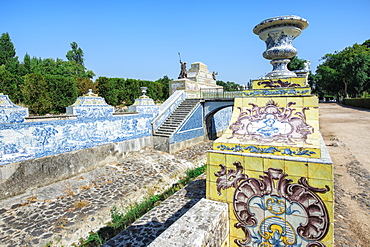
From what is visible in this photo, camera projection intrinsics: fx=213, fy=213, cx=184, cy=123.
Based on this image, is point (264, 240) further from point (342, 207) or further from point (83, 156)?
point (83, 156)

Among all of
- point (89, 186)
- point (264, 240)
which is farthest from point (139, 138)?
point (264, 240)

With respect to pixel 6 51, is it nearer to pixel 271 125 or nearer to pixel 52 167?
pixel 52 167

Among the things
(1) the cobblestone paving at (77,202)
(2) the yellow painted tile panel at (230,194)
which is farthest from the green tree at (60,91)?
(2) the yellow painted tile panel at (230,194)

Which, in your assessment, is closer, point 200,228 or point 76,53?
point 200,228

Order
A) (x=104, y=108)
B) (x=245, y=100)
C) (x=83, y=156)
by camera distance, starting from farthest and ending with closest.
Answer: (x=104, y=108)
(x=83, y=156)
(x=245, y=100)

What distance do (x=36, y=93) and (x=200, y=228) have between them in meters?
15.0

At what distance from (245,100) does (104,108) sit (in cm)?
694

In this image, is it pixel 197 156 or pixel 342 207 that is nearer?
pixel 342 207

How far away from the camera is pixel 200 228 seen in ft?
7.01

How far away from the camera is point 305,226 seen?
2268mm

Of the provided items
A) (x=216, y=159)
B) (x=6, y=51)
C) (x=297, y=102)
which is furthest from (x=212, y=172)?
(x=6, y=51)

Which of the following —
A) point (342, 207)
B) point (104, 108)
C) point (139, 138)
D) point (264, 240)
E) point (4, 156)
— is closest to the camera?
point (264, 240)

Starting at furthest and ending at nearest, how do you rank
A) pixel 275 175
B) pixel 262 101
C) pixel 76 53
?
1. pixel 76 53
2. pixel 262 101
3. pixel 275 175

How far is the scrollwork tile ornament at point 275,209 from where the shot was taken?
2.24 m
